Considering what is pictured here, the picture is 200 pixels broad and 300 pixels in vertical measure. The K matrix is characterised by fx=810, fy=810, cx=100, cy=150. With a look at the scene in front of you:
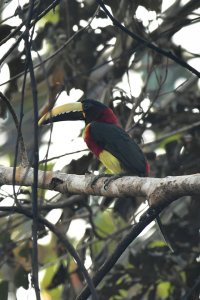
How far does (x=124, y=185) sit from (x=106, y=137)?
1.39m

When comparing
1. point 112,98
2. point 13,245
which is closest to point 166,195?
point 13,245

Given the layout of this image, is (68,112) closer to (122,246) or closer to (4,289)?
(4,289)

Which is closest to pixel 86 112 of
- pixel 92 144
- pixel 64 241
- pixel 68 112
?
pixel 68 112

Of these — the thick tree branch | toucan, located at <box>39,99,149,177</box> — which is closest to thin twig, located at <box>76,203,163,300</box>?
the thick tree branch

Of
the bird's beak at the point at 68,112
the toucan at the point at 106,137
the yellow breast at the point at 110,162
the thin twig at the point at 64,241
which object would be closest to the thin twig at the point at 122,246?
the thin twig at the point at 64,241

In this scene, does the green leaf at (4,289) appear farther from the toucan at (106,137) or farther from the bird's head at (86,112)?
the bird's head at (86,112)

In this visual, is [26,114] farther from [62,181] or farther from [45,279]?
[62,181]

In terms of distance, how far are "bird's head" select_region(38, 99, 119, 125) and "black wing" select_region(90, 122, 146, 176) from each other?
118 mm

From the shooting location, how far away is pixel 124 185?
346 centimetres

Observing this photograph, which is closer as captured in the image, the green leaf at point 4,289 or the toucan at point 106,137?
the green leaf at point 4,289

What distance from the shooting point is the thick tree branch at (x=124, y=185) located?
296 centimetres

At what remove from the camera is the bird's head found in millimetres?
5055

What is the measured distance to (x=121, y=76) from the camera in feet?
18.3

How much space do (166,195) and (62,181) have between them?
835 mm
